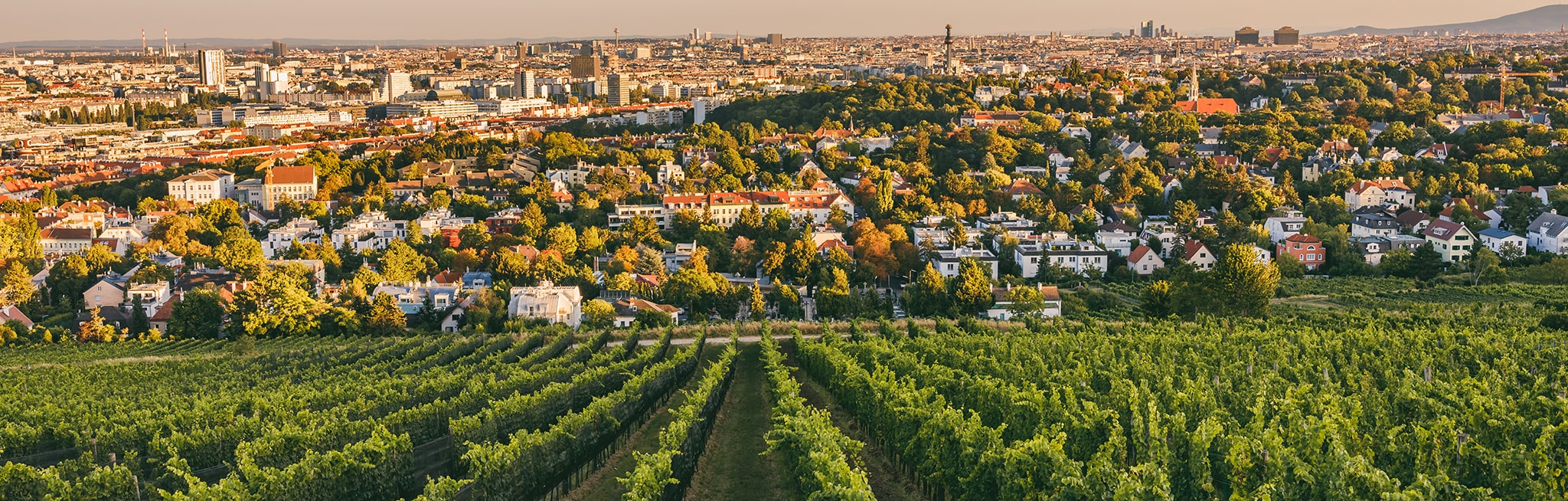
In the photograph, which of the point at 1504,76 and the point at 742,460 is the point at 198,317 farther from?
the point at 1504,76

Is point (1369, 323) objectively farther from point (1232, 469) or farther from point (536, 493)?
point (536, 493)

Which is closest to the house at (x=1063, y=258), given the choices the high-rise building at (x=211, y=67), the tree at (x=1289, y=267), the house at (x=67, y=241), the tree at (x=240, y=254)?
the tree at (x=1289, y=267)

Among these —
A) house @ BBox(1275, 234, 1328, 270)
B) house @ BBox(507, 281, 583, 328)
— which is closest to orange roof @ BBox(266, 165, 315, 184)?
house @ BBox(507, 281, 583, 328)

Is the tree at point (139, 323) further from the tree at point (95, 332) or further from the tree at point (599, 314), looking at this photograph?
the tree at point (599, 314)

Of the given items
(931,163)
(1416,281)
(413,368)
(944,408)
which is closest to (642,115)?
(931,163)

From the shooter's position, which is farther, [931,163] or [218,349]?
[931,163]

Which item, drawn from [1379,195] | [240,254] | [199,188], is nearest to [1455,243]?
[1379,195]
